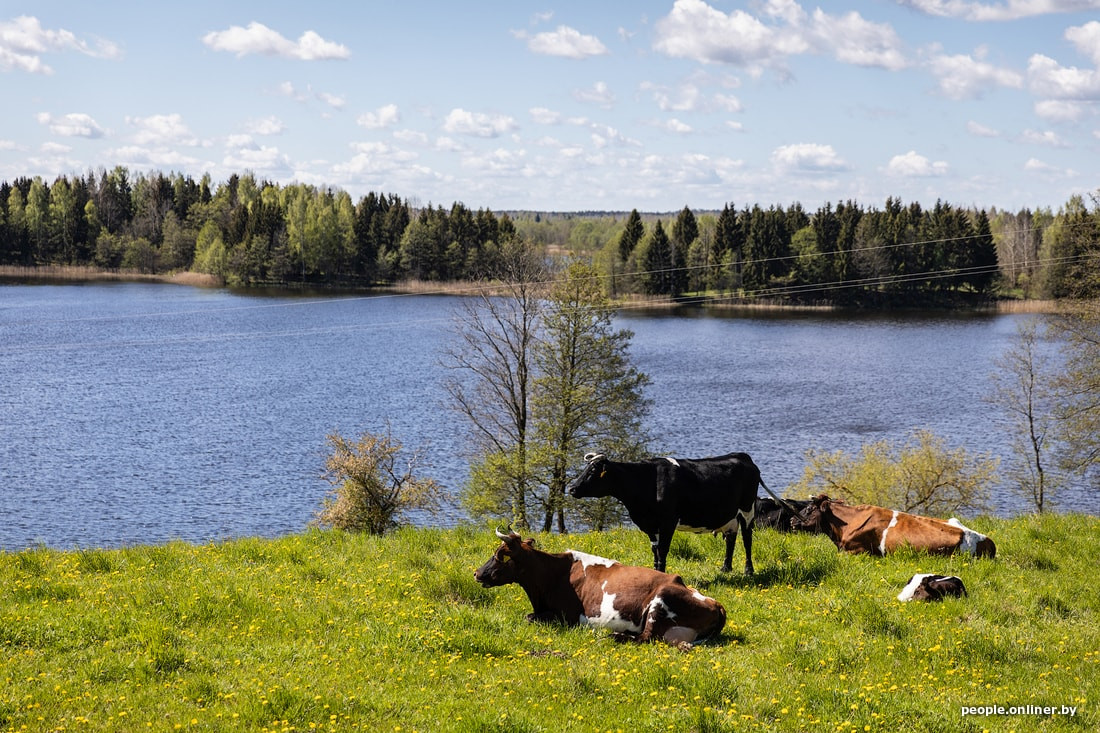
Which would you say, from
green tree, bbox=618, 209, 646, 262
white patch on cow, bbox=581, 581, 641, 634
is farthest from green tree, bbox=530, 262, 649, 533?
green tree, bbox=618, 209, 646, 262

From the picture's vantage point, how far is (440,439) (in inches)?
1954

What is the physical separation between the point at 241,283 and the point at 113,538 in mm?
122028

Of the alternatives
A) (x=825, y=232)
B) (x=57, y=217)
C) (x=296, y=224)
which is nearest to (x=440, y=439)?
(x=825, y=232)

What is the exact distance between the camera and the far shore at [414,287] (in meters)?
123

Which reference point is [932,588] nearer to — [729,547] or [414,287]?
[729,547]

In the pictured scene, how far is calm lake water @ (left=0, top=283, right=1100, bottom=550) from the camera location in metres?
38.3

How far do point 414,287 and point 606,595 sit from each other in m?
137

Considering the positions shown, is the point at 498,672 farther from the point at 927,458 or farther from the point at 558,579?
the point at 927,458

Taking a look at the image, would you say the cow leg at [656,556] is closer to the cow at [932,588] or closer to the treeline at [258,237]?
the cow at [932,588]

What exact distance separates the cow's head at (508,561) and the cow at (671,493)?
1628 mm

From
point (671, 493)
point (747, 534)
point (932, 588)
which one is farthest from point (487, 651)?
point (932, 588)

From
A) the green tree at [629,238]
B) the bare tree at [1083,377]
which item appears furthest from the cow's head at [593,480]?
the green tree at [629,238]

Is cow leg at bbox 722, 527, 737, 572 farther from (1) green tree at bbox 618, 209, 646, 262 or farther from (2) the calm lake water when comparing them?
(1) green tree at bbox 618, 209, 646, 262

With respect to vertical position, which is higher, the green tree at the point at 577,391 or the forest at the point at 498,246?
Result: the forest at the point at 498,246
